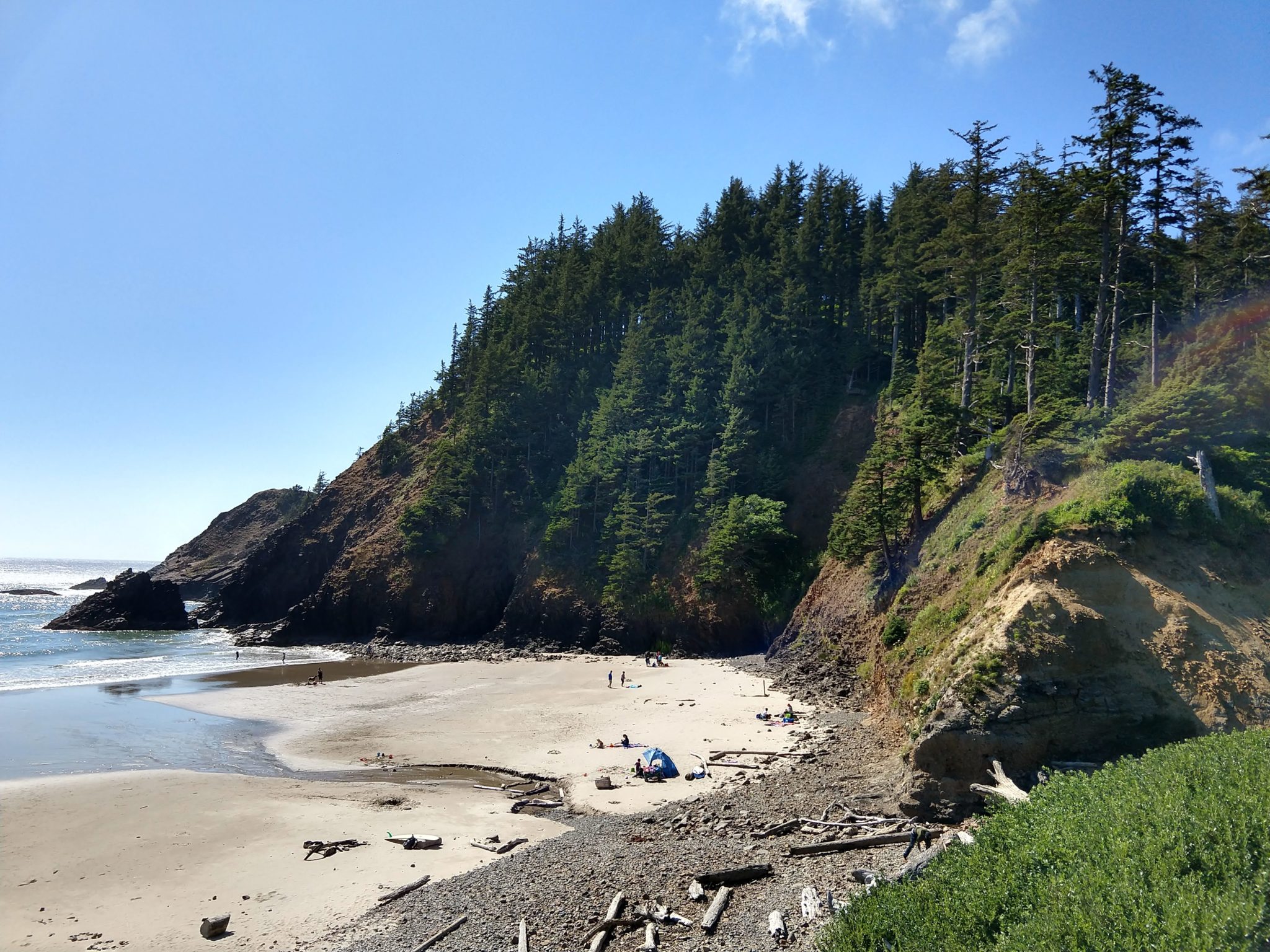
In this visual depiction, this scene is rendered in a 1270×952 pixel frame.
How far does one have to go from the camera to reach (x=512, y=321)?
2847 inches

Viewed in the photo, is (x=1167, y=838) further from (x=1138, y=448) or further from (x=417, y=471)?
(x=417, y=471)

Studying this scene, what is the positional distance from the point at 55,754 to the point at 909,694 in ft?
102

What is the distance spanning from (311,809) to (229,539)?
4711 inches

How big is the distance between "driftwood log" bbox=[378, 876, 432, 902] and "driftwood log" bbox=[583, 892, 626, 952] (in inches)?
198

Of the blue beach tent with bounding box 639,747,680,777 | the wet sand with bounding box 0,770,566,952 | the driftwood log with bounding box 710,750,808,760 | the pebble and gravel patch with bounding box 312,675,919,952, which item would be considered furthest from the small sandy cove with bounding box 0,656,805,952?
the pebble and gravel patch with bounding box 312,675,919,952

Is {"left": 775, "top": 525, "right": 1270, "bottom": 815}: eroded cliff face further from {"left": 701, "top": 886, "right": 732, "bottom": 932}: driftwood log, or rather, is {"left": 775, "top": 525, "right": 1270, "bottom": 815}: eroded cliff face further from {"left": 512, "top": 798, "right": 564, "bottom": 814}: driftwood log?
{"left": 512, "top": 798, "right": 564, "bottom": 814}: driftwood log

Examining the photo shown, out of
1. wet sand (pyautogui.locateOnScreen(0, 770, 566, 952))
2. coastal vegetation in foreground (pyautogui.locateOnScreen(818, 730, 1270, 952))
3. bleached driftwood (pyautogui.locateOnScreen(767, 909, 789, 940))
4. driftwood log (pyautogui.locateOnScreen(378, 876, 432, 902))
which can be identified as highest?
coastal vegetation in foreground (pyautogui.locateOnScreen(818, 730, 1270, 952))

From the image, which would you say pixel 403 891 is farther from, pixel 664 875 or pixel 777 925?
pixel 777 925

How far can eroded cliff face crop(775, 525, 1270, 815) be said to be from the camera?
14656mm

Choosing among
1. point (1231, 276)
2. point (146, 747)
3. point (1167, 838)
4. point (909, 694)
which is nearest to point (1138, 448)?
point (909, 694)

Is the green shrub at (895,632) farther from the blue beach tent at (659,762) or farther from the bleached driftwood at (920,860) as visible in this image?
the bleached driftwood at (920,860)

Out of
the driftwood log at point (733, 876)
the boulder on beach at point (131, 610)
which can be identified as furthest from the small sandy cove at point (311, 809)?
the boulder on beach at point (131, 610)

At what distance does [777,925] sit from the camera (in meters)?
10.9

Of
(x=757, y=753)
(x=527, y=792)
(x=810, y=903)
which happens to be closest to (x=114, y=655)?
(x=527, y=792)
